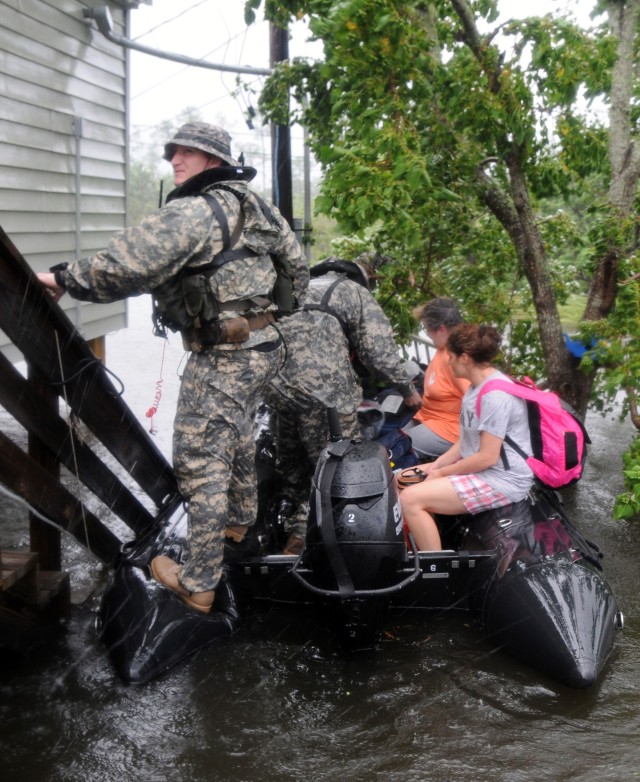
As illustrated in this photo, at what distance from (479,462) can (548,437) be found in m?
0.37

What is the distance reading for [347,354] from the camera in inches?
188

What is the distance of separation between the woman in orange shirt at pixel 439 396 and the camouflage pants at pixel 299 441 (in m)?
0.43

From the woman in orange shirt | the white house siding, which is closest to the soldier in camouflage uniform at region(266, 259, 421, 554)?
the woman in orange shirt

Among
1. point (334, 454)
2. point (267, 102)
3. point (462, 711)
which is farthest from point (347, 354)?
point (267, 102)

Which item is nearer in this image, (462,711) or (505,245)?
(462,711)

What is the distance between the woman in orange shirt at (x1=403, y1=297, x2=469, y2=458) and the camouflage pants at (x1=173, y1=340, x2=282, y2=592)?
151 centimetres

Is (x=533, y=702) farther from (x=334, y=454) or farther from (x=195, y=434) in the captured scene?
(x=195, y=434)

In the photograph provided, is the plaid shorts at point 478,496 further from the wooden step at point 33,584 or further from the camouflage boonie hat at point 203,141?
the wooden step at point 33,584

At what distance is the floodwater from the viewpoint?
118 inches

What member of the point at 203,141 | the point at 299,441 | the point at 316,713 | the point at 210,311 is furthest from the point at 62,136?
the point at 316,713

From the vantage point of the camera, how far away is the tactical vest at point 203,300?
360 centimetres

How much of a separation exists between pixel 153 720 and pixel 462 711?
1233mm

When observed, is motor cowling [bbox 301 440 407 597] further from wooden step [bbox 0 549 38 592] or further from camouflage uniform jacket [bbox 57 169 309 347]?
wooden step [bbox 0 549 38 592]

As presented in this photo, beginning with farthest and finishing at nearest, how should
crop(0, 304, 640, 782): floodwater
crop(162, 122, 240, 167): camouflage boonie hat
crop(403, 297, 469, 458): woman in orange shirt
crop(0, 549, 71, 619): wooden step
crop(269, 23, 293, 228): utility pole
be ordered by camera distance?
crop(269, 23, 293, 228): utility pole, crop(403, 297, 469, 458): woman in orange shirt, crop(162, 122, 240, 167): camouflage boonie hat, crop(0, 549, 71, 619): wooden step, crop(0, 304, 640, 782): floodwater
